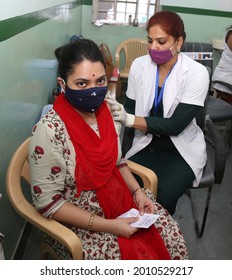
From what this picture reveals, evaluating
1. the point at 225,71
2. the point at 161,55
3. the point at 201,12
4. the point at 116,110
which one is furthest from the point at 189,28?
the point at 116,110

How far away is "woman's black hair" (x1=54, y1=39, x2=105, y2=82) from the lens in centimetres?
115

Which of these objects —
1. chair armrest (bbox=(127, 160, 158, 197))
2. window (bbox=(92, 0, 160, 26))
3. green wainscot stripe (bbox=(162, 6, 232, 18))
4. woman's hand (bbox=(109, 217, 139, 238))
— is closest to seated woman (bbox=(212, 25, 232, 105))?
green wainscot stripe (bbox=(162, 6, 232, 18))

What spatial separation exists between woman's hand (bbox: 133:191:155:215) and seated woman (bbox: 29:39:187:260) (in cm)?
7

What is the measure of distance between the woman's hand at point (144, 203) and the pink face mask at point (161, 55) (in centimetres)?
76

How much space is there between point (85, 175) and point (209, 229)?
123 centimetres

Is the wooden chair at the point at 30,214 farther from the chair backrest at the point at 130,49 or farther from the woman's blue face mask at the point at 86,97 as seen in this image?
the chair backrest at the point at 130,49

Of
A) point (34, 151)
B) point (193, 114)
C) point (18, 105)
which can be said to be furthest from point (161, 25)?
point (34, 151)

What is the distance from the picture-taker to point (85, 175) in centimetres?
119

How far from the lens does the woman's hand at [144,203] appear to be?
1.34 meters

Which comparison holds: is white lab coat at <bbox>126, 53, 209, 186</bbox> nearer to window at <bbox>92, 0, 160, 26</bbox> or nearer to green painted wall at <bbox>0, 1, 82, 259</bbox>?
green painted wall at <bbox>0, 1, 82, 259</bbox>

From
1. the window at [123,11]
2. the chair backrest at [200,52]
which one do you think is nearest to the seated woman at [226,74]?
the chair backrest at [200,52]

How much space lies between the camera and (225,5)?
4.07 m
